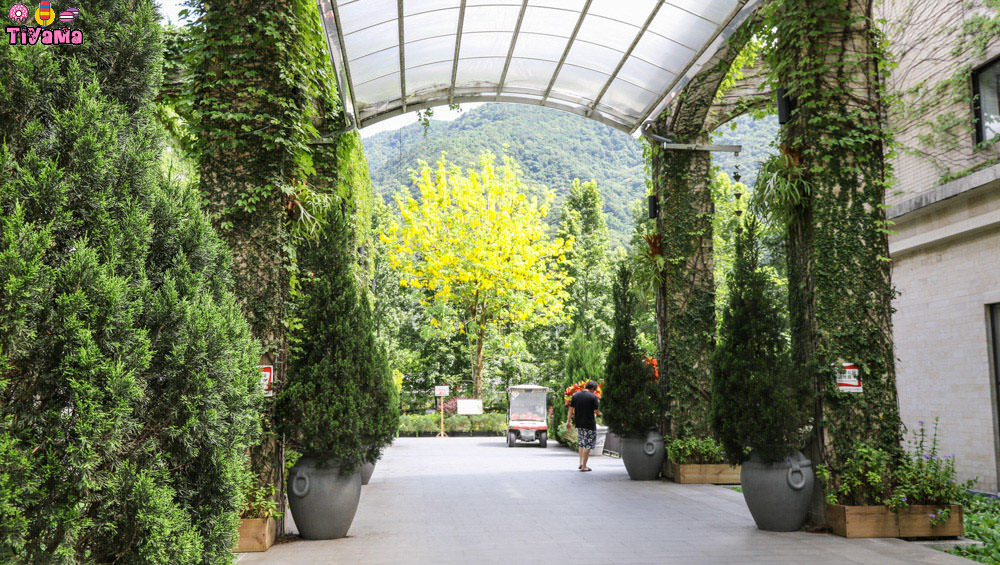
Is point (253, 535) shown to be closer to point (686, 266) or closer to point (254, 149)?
point (254, 149)

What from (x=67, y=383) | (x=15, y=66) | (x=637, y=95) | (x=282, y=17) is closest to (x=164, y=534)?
(x=67, y=383)

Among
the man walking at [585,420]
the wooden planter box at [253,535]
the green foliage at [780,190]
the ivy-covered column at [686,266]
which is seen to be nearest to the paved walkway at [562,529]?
the wooden planter box at [253,535]

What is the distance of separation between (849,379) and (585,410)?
6281mm

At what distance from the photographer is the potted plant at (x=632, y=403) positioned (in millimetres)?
10734

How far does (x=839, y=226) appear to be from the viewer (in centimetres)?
682

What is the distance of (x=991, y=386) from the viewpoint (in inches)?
390

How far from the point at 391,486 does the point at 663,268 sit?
5443 mm

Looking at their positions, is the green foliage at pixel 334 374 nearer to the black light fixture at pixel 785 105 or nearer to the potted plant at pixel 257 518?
the potted plant at pixel 257 518

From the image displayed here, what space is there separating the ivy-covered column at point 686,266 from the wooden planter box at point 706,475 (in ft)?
1.64

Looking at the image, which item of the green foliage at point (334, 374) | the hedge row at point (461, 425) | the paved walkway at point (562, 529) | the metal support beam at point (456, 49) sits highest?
the metal support beam at point (456, 49)

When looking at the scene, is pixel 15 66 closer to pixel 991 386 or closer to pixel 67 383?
pixel 67 383

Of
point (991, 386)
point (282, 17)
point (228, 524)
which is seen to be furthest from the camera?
point (991, 386)

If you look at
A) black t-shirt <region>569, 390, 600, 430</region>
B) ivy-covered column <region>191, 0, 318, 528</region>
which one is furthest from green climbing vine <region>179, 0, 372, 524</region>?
black t-shirt <region>569, 390, 600, 430</region>

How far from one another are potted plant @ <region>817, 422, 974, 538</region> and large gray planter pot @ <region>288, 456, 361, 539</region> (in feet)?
15.2
